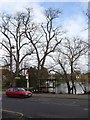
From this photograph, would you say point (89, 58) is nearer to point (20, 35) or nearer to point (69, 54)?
point (69, 54)

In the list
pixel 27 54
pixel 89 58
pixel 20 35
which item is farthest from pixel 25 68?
pixel 89 58

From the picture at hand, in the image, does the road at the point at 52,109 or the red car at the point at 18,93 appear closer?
the road at the point at 52,109

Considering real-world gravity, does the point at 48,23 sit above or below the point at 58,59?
above

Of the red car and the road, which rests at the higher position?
the red car

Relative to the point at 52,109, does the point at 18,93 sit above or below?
above

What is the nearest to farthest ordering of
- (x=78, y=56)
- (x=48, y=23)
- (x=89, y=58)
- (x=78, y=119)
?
1. (x=78, y=119)
2. (x=89, y=58)
3. (x=78, y=56)
4. (x=48, y=23)

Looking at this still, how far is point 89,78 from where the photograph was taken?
6094cm

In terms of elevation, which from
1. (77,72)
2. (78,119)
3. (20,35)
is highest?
(20,35)

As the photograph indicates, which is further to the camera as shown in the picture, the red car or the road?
the red car

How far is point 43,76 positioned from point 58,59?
4.57 meters

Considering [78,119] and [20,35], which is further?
[20,35]

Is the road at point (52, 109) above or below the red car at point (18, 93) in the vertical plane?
below

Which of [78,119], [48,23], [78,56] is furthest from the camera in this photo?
[48,23]

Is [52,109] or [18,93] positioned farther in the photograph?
[18,93]
